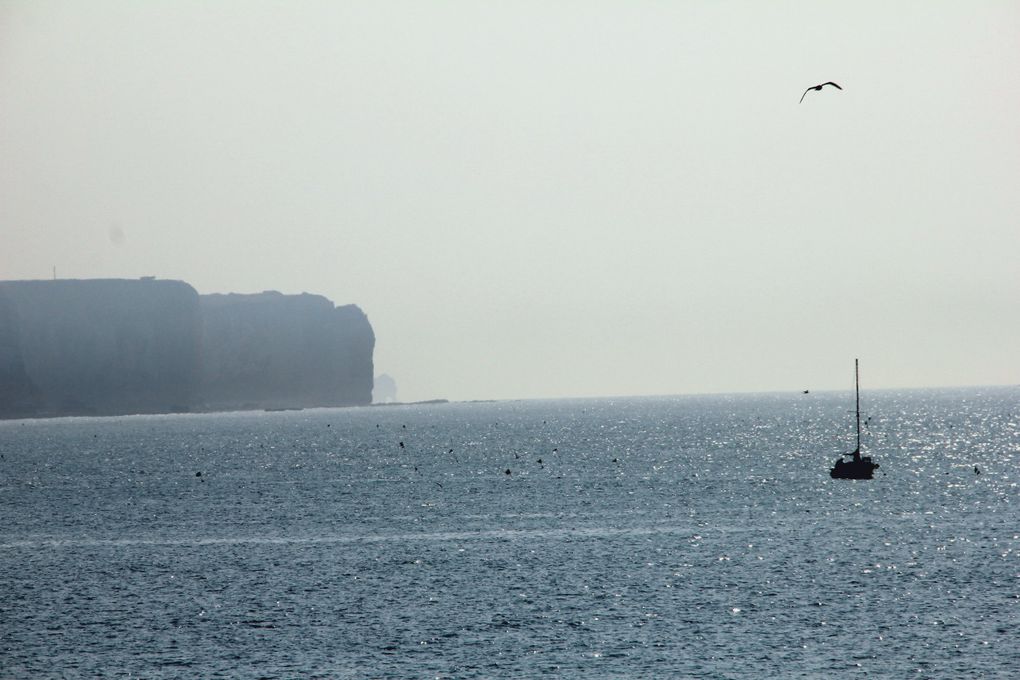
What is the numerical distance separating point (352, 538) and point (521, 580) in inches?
933

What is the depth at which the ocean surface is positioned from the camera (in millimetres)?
55438

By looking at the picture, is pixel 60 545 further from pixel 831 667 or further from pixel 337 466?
pixel 337 466

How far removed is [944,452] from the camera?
190625mm

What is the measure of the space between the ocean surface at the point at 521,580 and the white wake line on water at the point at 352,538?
36cm

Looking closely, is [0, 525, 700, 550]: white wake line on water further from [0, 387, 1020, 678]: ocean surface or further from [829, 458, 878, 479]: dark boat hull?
[829, 458, 878, 479]: dark boat hull

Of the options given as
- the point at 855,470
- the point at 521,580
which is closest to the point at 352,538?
the point at 521,580

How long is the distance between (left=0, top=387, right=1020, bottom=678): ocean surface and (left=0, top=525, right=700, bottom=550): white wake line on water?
36cm

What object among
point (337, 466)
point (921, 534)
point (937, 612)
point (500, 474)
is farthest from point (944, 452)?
point (937, 612)

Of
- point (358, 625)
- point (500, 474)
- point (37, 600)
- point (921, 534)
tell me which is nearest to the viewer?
point (358, 625)

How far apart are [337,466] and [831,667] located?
129 m

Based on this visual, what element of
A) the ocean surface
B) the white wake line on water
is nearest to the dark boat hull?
the ocean surface

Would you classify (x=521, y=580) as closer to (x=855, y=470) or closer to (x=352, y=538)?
(x=352, y=538)

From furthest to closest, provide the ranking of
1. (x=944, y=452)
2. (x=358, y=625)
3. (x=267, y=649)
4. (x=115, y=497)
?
(x=944, y=452), (x=115, y=497), (x=358, y=625), (x=267, y=649)

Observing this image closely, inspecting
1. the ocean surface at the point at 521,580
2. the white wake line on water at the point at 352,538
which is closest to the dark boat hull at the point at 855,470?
the ocean surface at the point at 521,580
